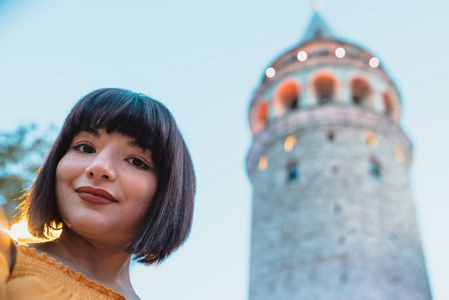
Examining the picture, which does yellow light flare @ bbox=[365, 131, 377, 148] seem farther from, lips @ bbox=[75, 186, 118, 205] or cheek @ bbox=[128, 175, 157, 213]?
lips @ bbox=[75, 186, 118, 205]

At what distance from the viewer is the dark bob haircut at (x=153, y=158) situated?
2193 mm

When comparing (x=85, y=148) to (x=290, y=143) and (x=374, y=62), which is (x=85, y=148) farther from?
(x=374, y=62)

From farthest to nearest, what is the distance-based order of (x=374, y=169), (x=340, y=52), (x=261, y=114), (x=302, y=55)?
(x=261, y=114) < (x=302, y=55) < (x=340, y=52) < (x=374, y=169)

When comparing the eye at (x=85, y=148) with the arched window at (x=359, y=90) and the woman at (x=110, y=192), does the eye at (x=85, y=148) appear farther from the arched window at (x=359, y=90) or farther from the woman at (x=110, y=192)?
the arched window at (x=359, y=90)

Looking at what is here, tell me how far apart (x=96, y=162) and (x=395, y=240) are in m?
19.8

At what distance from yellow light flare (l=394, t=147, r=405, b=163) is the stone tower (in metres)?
0.10

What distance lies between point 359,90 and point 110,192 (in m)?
26.0

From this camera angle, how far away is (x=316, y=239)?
64.4ft

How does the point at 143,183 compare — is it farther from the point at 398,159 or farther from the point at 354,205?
Answer: the point at 398,159

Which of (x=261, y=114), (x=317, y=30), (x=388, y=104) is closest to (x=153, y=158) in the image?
(x=261, y=114)

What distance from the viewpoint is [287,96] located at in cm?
2688

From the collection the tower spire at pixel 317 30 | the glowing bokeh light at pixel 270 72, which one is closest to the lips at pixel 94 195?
the glowing bokeh light at pixel 270 72

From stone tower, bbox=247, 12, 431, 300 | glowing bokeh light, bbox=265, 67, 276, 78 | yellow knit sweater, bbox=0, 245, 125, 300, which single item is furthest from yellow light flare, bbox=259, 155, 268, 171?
yellow knit sweater, bbox=0, 245, 125, 300

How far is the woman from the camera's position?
2094 millimetres
